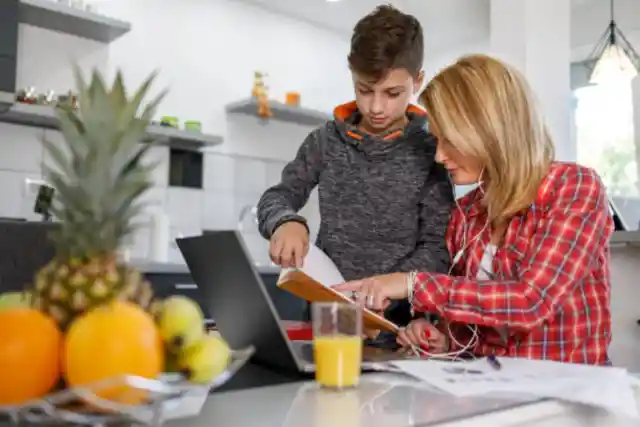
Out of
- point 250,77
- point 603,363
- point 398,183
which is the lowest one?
point 603,363

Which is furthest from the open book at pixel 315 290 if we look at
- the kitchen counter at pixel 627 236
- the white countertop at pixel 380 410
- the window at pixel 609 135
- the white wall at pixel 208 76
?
the window at pixel 609 135

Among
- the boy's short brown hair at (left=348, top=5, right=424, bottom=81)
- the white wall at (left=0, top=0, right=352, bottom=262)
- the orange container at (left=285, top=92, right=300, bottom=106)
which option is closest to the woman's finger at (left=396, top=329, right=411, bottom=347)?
the boy's short brown hair at (left=348, top=5, right=424, bottom=81)

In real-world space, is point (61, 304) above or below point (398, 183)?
below

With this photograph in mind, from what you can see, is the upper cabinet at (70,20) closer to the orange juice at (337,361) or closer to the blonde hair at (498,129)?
the blonde hair at (498,129)

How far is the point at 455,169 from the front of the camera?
1132 millimetres

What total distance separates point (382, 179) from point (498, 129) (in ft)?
1.12

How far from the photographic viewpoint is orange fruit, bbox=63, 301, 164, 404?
1.41 ft

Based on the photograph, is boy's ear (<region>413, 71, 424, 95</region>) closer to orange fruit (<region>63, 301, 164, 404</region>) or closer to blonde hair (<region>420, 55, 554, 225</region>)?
blonde hair (<region>420, 55, 554, 225</region>)

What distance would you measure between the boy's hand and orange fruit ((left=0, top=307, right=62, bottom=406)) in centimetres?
70

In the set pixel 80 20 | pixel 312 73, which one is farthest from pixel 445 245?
pixel 312 73

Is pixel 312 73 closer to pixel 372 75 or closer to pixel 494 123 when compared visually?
pixel 372 75

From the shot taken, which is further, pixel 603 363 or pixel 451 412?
pixel 603 363

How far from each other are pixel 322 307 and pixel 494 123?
0.47 meters

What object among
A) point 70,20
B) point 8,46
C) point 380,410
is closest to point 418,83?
point 380,410
